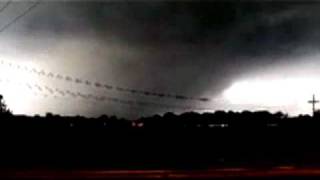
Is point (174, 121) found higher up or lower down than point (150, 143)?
higher up

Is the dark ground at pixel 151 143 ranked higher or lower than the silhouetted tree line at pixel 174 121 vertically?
lower

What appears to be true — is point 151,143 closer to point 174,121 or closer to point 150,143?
point 150,143

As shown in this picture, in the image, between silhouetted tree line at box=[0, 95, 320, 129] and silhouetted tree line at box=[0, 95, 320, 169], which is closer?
silhouetted tree line at box=[0, 95, 320, 169]

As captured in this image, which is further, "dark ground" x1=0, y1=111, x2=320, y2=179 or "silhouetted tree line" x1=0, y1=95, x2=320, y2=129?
"silhouetted tree line" x1=0, y1=95, x2=320, y2=129

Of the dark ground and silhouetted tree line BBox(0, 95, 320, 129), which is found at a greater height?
silhouetted tree line BBox(0, 95, 320, 129)

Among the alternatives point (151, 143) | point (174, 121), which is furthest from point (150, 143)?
point (174, 121)

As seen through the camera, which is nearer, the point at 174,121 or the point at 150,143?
the point at 150,143

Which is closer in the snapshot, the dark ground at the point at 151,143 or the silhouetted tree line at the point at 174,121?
the dark ground at the point at 151,143

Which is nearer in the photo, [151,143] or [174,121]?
[151,143]

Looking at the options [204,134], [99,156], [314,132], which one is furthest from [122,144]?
[314,132]

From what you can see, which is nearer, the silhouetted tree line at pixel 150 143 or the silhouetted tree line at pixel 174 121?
the silhouetted tree line at pixel 150 143

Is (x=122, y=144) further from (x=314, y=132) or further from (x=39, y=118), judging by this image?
(x=314, y=132)

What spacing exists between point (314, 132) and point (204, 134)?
677cm

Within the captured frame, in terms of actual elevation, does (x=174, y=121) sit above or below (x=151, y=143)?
above
